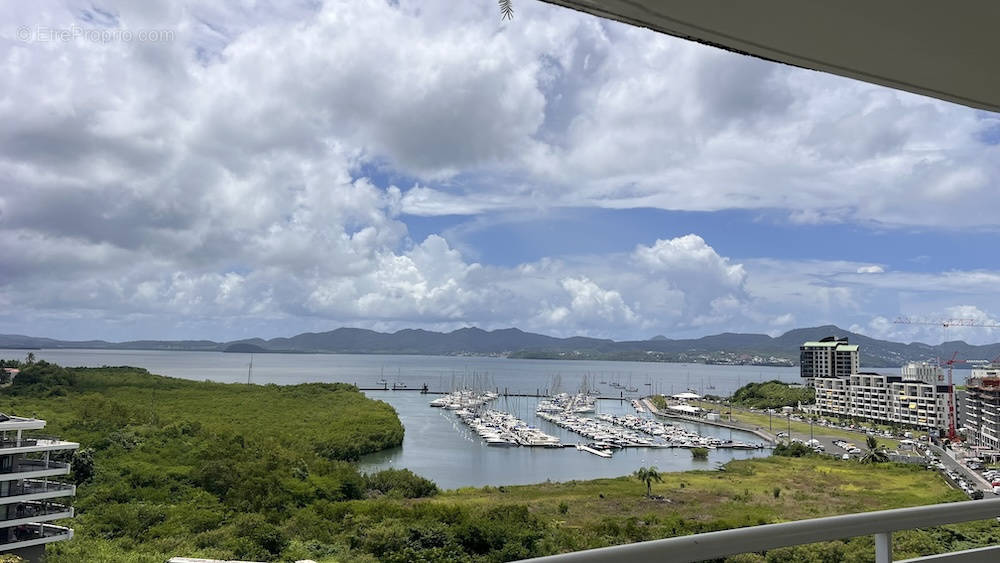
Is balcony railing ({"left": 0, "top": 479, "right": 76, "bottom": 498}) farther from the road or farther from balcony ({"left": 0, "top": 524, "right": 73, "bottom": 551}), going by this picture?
the road

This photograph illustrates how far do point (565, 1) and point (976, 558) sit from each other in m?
1.13

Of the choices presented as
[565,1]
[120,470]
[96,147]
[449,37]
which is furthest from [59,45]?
[565,1]

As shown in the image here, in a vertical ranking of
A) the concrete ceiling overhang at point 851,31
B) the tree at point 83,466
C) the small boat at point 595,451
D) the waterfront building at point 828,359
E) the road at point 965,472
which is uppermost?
the concrete ceiling overhang at point 851,31

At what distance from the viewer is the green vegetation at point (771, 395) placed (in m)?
18.0

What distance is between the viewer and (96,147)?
7660 millimetres

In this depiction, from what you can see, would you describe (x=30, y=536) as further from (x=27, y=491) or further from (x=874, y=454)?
(x=874, y=454)

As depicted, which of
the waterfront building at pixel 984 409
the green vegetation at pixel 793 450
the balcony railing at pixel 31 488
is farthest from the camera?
the green vegetation at pixel 793 450

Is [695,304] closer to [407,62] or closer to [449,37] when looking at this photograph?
[407,62]

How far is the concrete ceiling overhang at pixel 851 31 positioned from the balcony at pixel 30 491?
5.24 meters

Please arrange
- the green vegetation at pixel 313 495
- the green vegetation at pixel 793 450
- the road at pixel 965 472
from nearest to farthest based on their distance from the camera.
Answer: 1. the green vegetation at pixel 313 495
2. the road at pixel 965 472
3. the green vegetation at pixel 793 450

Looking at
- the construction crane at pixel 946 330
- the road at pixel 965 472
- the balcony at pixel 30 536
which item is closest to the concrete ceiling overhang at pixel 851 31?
the balcony at pixel 30 536

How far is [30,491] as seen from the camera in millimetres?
4691

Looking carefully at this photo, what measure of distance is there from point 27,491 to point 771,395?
19.7 meters

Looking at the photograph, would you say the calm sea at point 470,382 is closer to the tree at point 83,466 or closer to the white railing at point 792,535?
the tree at point 83,466
